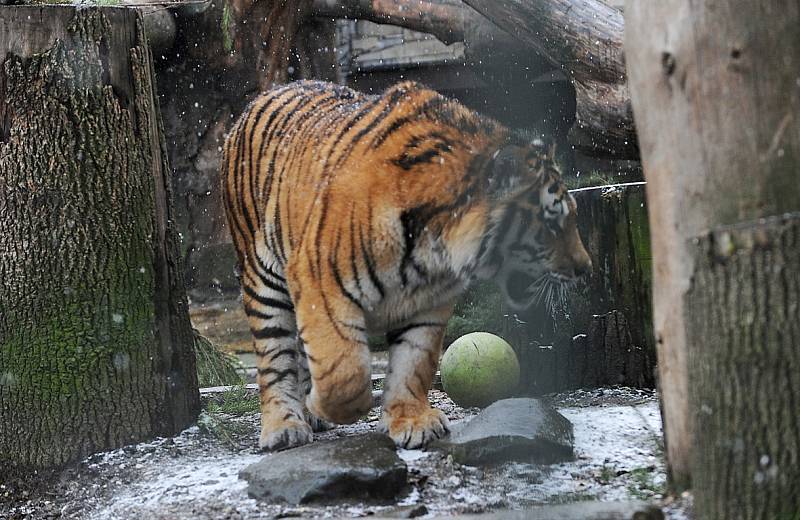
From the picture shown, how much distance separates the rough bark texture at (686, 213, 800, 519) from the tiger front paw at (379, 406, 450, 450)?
1540 millimetres

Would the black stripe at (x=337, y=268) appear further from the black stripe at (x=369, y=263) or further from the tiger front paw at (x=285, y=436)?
the tiger front paw at (x=285, y=436)

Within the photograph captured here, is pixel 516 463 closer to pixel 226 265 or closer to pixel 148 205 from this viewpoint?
pixel 148 205

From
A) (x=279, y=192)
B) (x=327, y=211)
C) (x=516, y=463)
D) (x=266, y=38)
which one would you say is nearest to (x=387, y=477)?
(x=516, y=463)

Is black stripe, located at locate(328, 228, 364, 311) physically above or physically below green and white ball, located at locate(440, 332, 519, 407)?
above

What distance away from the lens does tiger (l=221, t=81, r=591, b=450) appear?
354 centimetres

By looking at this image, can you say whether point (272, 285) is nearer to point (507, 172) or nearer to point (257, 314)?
point (257, 314)

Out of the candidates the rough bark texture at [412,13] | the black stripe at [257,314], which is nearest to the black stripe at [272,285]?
the black stripe at [257,314]

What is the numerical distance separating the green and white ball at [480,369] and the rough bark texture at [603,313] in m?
0.44

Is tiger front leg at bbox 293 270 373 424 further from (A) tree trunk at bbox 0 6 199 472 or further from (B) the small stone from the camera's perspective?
(A) tree trunk at bbox 0 6 199 472

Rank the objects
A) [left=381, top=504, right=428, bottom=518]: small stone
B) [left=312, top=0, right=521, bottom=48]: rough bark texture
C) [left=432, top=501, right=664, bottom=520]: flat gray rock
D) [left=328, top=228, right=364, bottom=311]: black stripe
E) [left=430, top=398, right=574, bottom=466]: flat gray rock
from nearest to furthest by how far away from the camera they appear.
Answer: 1. [left=432, top=501, right=664, bottom=520]: flat gray rock
2. [left=381, top=504, right=428, bottom=518]: small stone
3. [left=430, top=398, right=574, bottom=466]: flat gray rock
4. [left=328, top=228, right=364, bottom=311]: black stripe
5. [left=312, top=0, right=521, bottom=48]: rough bark texture

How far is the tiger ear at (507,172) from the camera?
3502 mm

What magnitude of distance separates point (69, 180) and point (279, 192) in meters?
0.83

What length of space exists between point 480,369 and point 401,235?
110 centimetres

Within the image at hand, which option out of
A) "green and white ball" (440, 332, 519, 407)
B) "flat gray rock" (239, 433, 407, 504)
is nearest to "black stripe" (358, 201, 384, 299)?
"flat gray rock" (239, 433, 407, 504)
